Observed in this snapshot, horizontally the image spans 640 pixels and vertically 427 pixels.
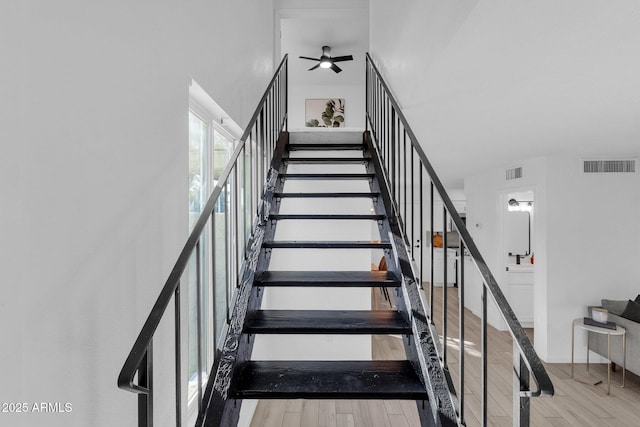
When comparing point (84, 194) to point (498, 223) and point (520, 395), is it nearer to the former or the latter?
point (520, 395)

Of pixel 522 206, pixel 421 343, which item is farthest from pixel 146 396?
pixel 522 206

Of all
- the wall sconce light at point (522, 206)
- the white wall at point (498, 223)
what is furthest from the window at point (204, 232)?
the wall sconce light at point (522, 206)

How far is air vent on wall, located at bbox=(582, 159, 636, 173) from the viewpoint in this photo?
15.0 ft

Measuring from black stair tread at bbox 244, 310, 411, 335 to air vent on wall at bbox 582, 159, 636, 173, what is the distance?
13.5 feet

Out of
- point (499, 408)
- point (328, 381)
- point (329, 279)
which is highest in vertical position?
point (329, 279)

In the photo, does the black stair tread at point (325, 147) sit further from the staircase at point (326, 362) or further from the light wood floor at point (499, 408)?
the light wood floor at point (499, 408)

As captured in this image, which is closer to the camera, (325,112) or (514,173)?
(514,173)

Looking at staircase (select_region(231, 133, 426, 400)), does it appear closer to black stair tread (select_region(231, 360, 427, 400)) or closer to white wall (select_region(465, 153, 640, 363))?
black stair tread (select_region(231, 360, 427, 400))

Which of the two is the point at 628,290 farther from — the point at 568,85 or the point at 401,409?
the point at 568,85

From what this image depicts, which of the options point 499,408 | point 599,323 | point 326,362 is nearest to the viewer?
point 326,362

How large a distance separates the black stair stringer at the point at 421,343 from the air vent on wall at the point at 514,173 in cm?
361

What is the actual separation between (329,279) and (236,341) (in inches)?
25.0

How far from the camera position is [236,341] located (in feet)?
5.37

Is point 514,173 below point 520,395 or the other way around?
the other way around
